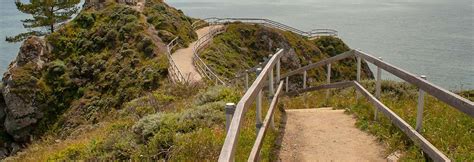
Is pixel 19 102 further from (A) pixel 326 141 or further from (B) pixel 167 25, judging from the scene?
(A) pixel 326 141

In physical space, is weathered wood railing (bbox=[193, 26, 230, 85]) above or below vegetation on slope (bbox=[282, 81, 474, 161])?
below

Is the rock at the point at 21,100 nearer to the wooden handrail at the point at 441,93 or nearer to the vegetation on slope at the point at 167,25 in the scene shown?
the vegetation on slope at the point at 167,25

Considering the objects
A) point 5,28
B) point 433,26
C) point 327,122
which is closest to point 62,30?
point 327,122

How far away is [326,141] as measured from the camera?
760 centimetres

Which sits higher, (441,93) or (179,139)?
(441,93)

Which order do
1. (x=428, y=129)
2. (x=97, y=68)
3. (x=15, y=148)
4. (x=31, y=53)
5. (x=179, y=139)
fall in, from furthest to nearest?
(x=31, y=53) < (x=97, y=68) < (x=15, y=148) < (x=179, y=139) < (x=428, y=129)

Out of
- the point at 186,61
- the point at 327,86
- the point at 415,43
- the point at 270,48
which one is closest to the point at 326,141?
the point at 327,86

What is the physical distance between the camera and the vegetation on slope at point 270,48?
53.8 metres

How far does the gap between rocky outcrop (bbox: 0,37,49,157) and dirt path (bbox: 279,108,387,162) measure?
109ft

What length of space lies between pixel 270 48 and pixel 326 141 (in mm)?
53220

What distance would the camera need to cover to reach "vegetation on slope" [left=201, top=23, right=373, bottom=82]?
53.8 meters

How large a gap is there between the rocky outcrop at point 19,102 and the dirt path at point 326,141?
33256 mm

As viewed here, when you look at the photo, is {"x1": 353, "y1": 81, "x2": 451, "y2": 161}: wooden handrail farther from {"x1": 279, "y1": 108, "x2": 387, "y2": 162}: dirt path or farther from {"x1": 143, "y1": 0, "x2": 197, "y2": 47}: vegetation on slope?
{"x1": 143, "y1": 0, "x2": 197, "y2": 47}: vegetation on slope

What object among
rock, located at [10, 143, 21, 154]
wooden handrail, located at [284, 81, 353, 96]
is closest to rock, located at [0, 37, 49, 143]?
rock, located at [10, 143, 21, 154]
